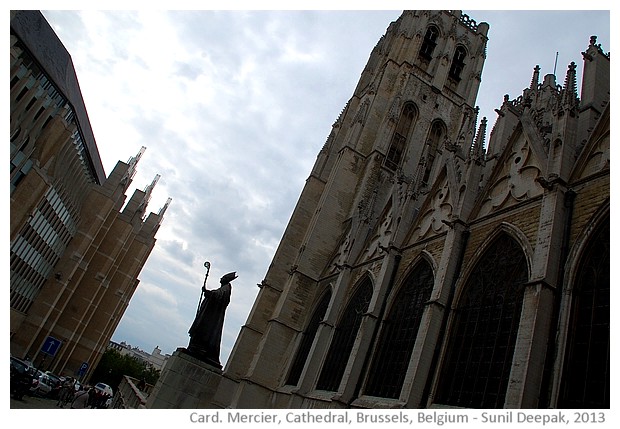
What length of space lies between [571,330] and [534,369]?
1173 mm

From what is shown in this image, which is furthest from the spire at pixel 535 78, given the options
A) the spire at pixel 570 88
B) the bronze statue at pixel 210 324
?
the bronze statue at pixel 210 324

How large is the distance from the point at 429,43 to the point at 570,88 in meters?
23.3

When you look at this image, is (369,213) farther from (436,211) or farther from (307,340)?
(307,340)

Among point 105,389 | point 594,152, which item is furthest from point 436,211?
point 105,389

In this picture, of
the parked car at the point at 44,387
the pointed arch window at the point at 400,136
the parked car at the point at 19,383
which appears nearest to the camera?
the parked car at the point at 19,383

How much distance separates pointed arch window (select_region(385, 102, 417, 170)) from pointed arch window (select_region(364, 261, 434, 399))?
42.6ft

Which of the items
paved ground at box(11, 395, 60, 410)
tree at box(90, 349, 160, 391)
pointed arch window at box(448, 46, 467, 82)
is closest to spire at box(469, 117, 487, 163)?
paved ground at box(11, 395, 60, 410)

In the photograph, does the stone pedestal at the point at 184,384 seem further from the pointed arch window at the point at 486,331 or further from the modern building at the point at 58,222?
the modern building at the point at 58,222

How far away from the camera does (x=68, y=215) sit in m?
43.2

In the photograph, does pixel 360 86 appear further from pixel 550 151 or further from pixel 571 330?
pixel 571 330

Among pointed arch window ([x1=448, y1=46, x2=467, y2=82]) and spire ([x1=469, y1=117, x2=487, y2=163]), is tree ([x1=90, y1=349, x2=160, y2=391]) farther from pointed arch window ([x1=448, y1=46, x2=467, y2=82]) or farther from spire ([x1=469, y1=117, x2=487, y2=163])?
spire ([x1=469, y1=117, x2=487, y2=163])

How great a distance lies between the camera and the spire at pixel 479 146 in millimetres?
16641

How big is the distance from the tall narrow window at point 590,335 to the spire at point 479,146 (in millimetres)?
6617
